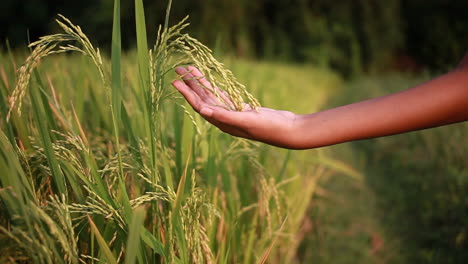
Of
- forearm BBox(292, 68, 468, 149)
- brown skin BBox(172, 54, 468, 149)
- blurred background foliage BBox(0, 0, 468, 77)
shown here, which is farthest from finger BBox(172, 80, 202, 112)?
blurred background foliage BBox(0, 0, 468, 77)

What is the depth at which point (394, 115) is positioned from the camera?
932 millimetres

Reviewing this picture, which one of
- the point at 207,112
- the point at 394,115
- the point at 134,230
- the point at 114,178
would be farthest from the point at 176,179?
the point at 394,115

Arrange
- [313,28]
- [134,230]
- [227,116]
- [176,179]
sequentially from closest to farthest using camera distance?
1. [134,230]
2. [227,116]
3. [176,179]
4. [313,28]

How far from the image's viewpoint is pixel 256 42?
14242 millimetres

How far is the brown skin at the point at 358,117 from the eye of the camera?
35.4 inches

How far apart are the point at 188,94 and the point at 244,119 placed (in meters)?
0.18

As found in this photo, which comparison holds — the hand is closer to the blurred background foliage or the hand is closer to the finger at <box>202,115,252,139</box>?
the finger at <box>202,115,252,139</box>

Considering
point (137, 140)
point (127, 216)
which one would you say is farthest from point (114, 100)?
point (127, 216)

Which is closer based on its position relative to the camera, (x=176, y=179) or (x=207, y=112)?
(x=207, y=112)

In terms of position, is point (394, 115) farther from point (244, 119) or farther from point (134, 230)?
point (134, 230)

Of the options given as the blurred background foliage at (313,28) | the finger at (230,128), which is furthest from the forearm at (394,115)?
the blurred background foliage at (313,28)

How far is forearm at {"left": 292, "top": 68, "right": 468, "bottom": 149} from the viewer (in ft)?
2.94

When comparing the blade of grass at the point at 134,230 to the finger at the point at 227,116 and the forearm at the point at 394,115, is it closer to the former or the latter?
the finger at the point at 227,116

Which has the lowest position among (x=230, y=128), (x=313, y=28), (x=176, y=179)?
(x=176, y=179)
